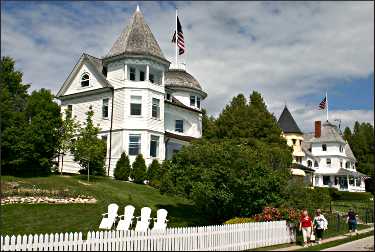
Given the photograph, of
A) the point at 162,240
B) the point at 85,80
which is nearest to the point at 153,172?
the point at 85,80

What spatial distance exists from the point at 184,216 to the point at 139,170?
35.2 feet

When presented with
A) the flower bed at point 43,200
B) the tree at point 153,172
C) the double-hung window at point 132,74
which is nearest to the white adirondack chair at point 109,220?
the flower bed at point 43,200

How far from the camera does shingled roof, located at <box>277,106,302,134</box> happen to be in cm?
7219

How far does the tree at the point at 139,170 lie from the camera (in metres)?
36.6

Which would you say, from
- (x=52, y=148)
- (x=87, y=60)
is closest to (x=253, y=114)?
(x=87, y=60)

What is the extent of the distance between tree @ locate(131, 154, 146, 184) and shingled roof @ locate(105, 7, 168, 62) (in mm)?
8873

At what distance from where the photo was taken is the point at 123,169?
36.8m

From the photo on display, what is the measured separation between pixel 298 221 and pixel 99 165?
19984 millimetres

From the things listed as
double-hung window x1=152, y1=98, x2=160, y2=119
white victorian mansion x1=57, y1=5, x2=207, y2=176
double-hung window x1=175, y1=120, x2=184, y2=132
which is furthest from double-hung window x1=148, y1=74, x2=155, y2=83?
double-hung window x1=175, y1=120, x2=184, y2=132

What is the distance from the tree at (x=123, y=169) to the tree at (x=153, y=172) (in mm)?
1622

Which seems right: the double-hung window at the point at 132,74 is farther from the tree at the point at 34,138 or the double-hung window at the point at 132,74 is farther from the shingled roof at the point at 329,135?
the shingled roof at the point at 329,135

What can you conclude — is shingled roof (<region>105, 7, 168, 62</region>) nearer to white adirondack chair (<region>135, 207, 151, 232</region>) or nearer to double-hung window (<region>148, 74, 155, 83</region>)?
double-hung window (<region>148, 74, 155, 83</region>)

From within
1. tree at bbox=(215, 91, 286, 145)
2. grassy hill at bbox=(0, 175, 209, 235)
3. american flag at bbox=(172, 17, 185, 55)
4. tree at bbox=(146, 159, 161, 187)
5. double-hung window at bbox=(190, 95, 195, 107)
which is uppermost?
american flag at bbox=(172, 17, 185, 55)

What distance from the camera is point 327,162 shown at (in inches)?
3169
